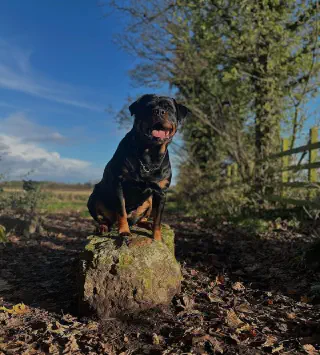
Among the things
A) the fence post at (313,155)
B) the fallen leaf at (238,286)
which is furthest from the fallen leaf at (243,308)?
the fence post at (313,155)

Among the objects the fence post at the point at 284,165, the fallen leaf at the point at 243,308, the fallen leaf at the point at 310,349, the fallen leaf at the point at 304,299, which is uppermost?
the fence post at the point at 284,165

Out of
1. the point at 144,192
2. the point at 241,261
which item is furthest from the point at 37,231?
the point at 144,192

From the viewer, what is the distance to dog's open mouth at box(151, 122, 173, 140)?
330 cm

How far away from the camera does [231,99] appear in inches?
439

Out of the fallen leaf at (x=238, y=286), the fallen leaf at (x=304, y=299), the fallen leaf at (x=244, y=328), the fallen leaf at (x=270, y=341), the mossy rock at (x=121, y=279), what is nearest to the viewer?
the fallen leaf at (x=270, y=341)

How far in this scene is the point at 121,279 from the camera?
3264 millimetres

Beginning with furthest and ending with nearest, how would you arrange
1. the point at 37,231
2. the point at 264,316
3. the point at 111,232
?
the point at 37,231 → the point at 111,232 → the point at 264,316

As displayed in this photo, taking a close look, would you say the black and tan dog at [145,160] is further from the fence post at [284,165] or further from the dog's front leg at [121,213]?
the fence post at [284,165]

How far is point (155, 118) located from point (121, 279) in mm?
1552

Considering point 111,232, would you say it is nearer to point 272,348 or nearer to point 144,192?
point 144,192

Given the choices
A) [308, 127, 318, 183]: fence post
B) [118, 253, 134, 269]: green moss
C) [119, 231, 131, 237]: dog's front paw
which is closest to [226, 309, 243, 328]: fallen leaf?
[118, 253, 134, 269]: green moss

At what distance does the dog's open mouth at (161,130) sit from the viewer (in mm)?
3297

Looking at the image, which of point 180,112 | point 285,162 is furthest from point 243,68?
point 180,112

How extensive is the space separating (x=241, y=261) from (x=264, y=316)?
6.92 ft
